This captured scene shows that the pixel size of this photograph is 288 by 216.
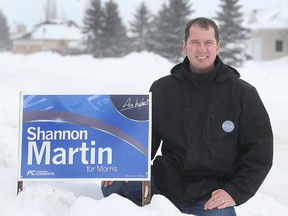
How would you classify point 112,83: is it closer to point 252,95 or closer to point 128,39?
point 252,95

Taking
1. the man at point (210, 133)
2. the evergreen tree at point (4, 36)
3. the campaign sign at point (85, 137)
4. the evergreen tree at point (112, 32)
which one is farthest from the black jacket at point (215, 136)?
the evergreen tree at point (4, 36)

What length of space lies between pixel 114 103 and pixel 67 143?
0.41m

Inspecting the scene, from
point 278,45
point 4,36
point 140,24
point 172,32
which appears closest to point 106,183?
point 172,32

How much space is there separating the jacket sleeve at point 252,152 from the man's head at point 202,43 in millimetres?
369

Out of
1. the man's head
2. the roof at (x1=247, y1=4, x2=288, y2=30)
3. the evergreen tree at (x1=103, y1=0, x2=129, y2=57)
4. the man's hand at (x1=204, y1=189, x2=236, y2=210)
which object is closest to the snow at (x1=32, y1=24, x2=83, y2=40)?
the evergreen tree at (x1=103, y1=0, x2=129, y2=57)

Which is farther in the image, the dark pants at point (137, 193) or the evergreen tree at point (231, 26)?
the evergreen tree at point (231, 26)

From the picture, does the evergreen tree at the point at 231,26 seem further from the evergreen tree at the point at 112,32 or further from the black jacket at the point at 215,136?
the black jacket at the point at 215,136

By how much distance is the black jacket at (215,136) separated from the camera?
10.8 feet

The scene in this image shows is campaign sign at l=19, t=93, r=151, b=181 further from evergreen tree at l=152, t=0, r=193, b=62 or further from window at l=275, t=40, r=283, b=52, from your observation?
window at l=275, t=40, r=283, b=52

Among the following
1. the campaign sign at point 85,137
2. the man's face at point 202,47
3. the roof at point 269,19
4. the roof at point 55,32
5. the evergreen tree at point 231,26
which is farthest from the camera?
the roof at point 55,32

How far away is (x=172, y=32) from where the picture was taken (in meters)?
33.8

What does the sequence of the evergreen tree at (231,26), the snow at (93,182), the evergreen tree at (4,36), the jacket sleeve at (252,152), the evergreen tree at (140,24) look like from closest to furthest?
the snow at (93,182), the jacket sleeve at (252,152), the evergreen tree at (231,26), the evergreen tree at (140,24), the evergreen tree at (4,36)

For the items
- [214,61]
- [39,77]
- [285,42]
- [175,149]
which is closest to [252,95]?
[214,61]

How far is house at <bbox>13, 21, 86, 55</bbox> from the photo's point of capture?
202 feet
